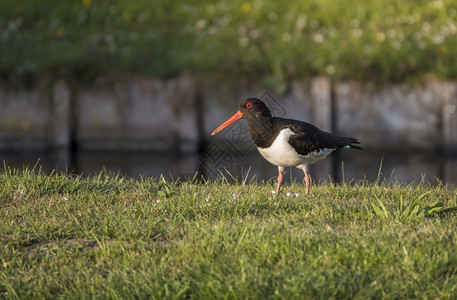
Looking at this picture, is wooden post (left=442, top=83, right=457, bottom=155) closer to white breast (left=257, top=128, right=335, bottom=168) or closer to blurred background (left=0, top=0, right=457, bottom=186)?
blurred background (left=0, top=0, right=457, bottom=186)

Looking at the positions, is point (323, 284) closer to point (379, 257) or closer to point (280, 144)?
point (379, 257)

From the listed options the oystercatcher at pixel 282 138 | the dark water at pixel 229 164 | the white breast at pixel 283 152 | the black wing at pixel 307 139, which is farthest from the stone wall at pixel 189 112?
the white breast at pixel 283 152

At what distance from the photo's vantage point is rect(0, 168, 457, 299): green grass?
13.5 feet

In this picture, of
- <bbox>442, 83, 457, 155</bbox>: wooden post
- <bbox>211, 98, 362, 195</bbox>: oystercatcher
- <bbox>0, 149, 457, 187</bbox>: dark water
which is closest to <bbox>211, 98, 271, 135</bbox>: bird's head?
<bbox>211, 98, 362, 195</bbox>: oystercatcher

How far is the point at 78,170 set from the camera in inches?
485

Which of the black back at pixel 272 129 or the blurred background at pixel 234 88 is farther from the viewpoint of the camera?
the blurred background at pixel 234 88

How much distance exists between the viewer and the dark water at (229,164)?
11.8 meters

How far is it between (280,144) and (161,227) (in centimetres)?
173

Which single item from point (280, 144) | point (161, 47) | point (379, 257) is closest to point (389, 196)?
point (280, 144)

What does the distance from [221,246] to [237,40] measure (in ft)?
32.4

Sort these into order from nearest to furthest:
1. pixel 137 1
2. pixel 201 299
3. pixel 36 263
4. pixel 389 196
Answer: pixel 201 299 < pixel 36 263 < pixel 389 196 < pixel 137 1

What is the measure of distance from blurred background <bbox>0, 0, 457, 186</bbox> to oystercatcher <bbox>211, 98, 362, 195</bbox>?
524 centimetres

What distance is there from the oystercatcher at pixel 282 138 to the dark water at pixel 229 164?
4.63 metres

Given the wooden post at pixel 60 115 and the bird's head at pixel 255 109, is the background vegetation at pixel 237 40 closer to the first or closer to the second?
the wooden post at pixel 60 115
